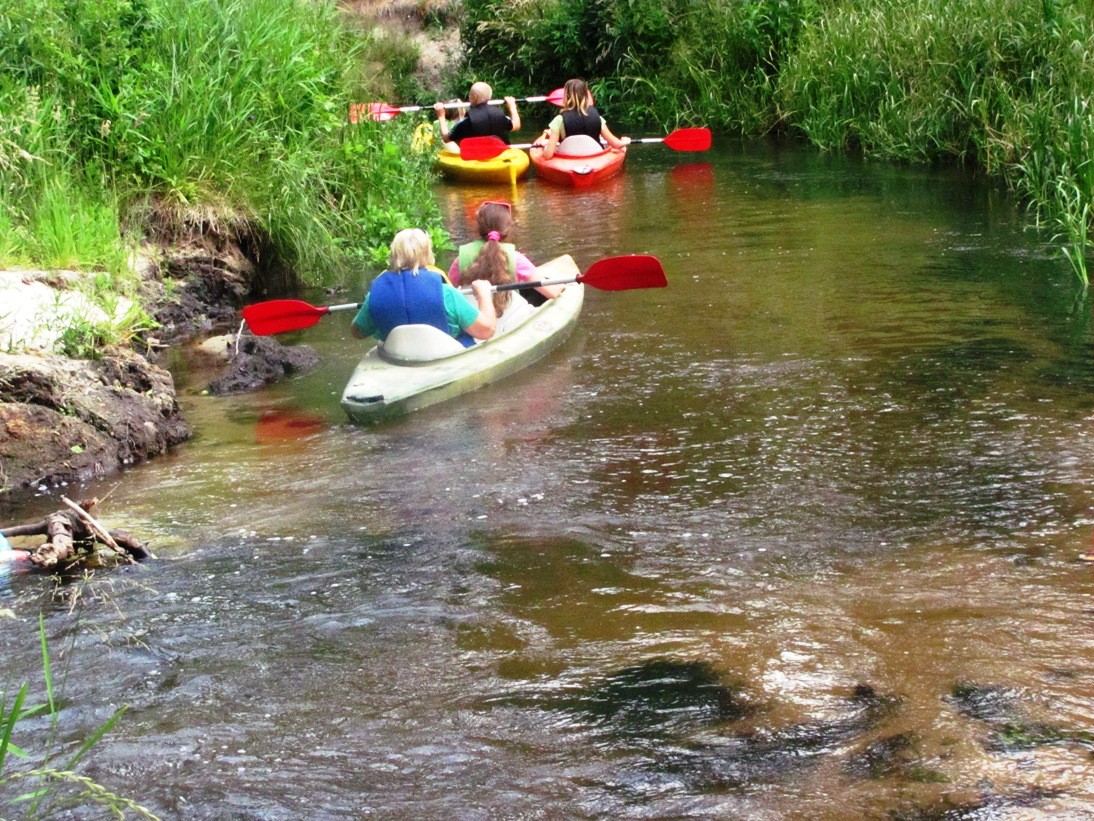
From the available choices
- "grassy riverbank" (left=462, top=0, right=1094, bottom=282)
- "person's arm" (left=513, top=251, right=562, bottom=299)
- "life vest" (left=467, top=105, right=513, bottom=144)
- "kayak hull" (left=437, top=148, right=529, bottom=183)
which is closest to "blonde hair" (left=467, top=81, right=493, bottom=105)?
"life vest" (left=467, top=105, right=513, bottom=144)

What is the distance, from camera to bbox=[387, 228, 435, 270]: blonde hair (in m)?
6.38

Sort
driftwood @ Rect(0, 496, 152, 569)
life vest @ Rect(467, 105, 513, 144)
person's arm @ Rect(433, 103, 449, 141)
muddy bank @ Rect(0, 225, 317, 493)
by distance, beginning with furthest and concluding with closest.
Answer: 1. person's arm @ Rect(433, 103, 449, 141)
2. life vest @ Rect(467, 105, 513, 144)
3. muddy bank @ Rect(0, 225, 317, 493)
4. driftwood @ Rect(0, 496, 152, 569)

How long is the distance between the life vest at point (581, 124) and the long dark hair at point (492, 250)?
6.83 metres

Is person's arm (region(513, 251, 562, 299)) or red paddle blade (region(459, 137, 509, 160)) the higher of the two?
red paddle blade (region(459, 137, 509, 160))

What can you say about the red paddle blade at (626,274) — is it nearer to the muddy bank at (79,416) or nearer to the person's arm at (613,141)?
the muddy bank at (79,416)

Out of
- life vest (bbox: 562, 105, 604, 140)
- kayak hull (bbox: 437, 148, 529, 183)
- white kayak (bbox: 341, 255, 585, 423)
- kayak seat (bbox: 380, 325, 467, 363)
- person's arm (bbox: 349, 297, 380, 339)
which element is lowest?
white kayak (bbox: 341, 255, 585, 423)

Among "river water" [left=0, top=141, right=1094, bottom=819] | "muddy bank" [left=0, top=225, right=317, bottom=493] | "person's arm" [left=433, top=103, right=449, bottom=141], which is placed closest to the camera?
"river water" [left=0, top=141, right=1094, bottom=819]

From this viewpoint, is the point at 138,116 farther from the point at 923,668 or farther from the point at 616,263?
the point at 923,668

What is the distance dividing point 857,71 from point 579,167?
3115 millimetres

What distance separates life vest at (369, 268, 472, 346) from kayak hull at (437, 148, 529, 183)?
713 cm

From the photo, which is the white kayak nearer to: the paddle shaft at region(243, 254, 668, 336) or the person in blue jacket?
the person in blue jacket

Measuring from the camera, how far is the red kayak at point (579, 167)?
43.1ft

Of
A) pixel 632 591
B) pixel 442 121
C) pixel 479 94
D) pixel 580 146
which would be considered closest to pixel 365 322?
pixel 632 591

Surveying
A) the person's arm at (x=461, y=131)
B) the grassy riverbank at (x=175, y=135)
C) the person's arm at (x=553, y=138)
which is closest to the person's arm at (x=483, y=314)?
the grassy riverbank at (x=175, y=135)
